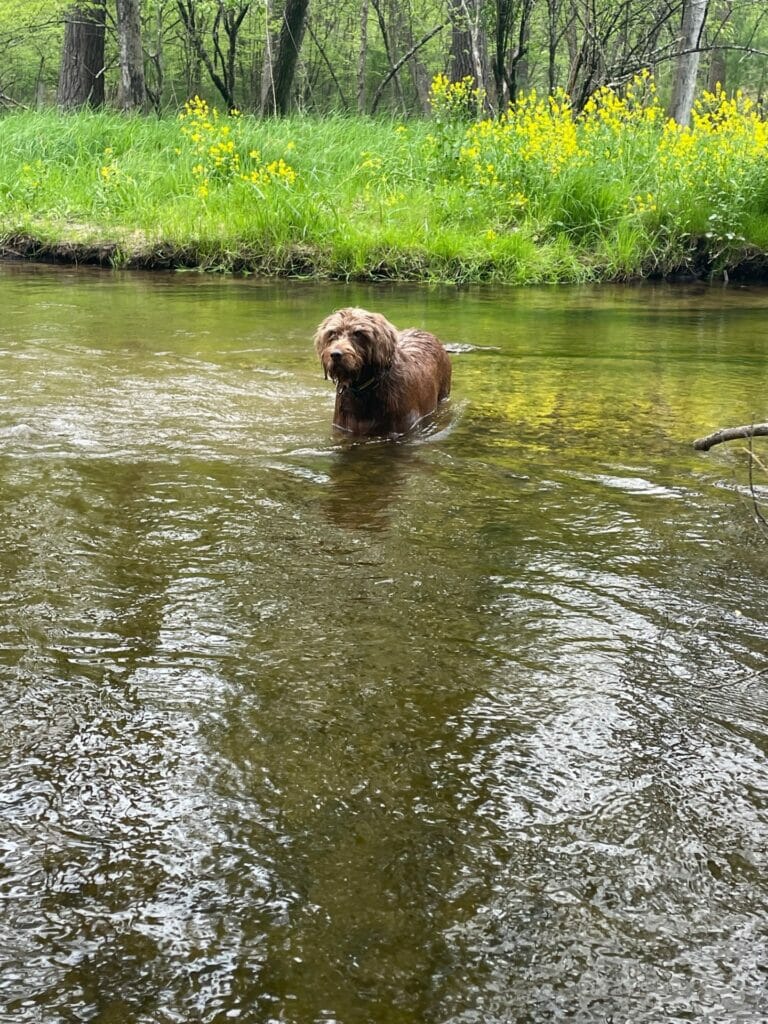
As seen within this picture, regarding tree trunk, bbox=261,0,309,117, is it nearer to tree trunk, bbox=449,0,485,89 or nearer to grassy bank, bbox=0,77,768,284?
tree trunk, bbox=449,0,485,89

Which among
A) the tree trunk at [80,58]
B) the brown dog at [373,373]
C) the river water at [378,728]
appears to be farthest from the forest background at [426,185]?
the river water at [378,728]

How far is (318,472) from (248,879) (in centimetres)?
299

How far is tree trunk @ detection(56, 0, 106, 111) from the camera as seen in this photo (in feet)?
61.7

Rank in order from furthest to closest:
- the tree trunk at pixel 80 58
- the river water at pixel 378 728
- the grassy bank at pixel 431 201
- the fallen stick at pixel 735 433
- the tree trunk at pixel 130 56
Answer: the tree trunk at pixel 80 58 < the tree trunk at pixel 130 56 < the grassy bank at pixel 431 201 < the fallen stick at pixel 735 433 < the river water at pixel 378 728

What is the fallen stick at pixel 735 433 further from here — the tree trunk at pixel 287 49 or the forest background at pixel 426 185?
the tree trunk at pixel 287 49

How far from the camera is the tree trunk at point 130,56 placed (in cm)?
1675

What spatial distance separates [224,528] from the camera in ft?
12.4

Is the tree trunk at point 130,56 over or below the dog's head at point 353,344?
over

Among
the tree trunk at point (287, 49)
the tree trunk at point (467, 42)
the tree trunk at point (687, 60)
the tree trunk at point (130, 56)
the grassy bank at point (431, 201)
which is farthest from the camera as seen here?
the tree trunk at point (287, 49)

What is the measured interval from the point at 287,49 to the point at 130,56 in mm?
3203

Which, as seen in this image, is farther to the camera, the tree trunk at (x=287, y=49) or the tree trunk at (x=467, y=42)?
the tree trunk at (x=287, y=49)

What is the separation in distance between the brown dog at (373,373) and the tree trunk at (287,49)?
1379 cm

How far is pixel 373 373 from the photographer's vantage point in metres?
5.41

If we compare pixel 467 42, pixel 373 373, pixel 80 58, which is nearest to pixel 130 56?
pixel 80 58
